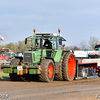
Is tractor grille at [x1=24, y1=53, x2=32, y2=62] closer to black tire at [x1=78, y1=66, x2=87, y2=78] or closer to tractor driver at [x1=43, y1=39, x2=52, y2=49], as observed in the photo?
tractor driver at [x1=43, y1=39, x2=52, y2=49]

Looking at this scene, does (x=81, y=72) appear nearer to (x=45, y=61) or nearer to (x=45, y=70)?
(x=45, y=61)

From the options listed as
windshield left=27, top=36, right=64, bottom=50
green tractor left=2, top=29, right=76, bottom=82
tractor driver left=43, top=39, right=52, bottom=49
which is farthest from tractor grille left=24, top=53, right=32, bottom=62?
tractor driver left=43, top=39, right=52, bottom=49

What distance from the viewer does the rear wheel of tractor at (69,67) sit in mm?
12608

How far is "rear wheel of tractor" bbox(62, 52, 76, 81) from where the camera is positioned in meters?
12.6

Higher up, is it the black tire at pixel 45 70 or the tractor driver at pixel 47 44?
the tractor driver at pixel 47 44

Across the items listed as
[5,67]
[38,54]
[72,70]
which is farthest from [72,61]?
[5,67]

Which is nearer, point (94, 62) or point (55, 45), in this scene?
point (55, 45)

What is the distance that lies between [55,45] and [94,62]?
396cm

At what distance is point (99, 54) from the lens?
1794cm

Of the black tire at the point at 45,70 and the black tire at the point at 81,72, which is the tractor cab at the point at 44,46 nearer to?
the black tire at the point at 45,70

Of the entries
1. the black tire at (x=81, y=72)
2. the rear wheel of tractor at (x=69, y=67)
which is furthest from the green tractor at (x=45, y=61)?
the black tire at (x=81, y=72)

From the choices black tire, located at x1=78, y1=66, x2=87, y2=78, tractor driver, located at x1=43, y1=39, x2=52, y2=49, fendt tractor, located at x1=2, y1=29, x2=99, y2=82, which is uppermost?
tractor driver, located at x1=43, y1=39, x2=52, y2=49

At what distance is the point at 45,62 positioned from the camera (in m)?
11.5

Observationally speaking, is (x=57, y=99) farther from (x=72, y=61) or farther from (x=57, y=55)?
(x=72, y=61)
